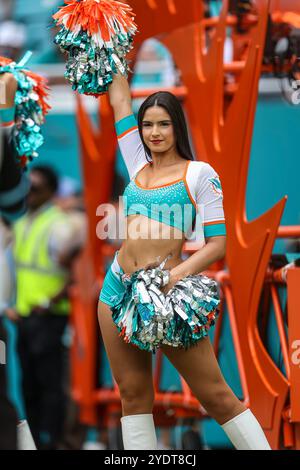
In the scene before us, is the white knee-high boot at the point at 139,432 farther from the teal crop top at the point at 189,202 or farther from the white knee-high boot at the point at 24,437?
the teal crop top at the point at 189,202

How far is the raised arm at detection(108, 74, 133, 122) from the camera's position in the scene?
5.05 meters

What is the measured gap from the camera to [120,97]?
5.06 m

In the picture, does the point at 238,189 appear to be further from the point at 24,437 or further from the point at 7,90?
the point at 24,437

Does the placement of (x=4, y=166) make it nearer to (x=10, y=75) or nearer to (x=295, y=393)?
(x=10, y=75)

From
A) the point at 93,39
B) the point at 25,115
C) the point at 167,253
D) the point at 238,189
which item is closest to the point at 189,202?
the point at 167,253

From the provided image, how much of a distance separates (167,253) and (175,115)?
1.78 ft

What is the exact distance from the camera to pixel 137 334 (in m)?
4.69

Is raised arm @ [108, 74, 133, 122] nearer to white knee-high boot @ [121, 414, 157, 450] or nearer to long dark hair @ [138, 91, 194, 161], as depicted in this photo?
long dark hair @ [138, 91, 194, 161]

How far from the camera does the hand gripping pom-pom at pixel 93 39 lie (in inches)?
197

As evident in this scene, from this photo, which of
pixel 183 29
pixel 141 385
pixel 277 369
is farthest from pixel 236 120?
pixel 141 385

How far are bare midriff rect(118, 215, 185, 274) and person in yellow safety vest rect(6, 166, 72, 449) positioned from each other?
3.77 m

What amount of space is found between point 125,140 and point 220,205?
51 centimetres

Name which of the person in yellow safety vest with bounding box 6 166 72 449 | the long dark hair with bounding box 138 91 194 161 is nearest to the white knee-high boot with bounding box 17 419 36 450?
the long dark hair with bounding box 138 91 194 161

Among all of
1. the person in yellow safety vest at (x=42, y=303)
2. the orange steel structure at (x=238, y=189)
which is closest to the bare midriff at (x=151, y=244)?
the orange steel structure at (x=238, y=189)
